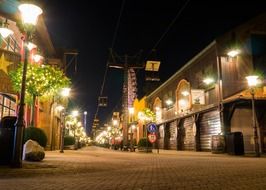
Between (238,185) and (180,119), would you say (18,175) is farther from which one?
(180,119)

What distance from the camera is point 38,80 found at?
1602 cm

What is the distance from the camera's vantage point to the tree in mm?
15773

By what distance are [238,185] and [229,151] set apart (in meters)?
17.0

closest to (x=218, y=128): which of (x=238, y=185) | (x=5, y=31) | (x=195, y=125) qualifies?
(x=195, y=125)

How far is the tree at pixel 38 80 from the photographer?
15773mm

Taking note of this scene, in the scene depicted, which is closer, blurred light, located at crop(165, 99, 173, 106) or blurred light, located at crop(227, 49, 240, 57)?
blurred light, located at crop(227, 49, 240, 57)

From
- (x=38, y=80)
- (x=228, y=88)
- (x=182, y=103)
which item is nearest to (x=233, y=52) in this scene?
(x=228, y=88)

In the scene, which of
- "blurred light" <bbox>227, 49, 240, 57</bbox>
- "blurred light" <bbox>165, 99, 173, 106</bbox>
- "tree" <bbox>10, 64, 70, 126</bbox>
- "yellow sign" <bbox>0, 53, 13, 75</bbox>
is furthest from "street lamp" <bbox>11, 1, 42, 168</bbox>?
"blurred light" <bbox>165, 99, 173, 106</bbox>

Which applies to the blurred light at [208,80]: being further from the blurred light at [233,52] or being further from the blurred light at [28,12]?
the blurred light at [28,12]

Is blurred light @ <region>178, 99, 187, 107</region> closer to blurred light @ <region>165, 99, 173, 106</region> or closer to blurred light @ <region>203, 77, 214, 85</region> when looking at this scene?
blurred light @ <region>165, 99, 173, 106</region>

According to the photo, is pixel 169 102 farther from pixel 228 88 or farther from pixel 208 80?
pixel 228 88

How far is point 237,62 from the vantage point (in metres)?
29.9

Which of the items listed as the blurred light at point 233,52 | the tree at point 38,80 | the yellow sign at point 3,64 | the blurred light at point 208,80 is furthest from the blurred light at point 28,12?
the blurred light at point 208,80

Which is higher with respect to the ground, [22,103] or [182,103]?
[182,103]
